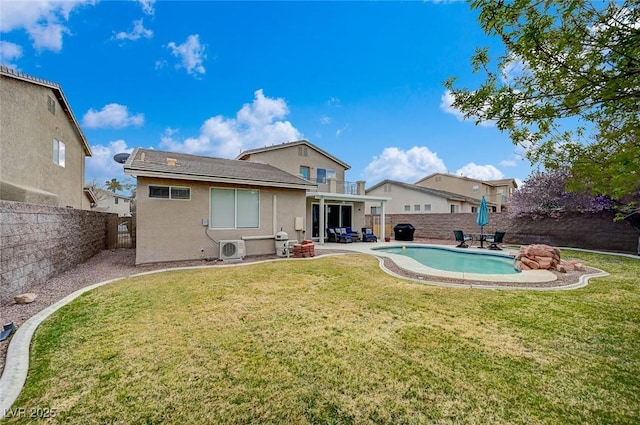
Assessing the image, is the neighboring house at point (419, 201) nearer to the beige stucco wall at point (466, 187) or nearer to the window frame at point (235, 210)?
the beige stucco wall at point (466, 187)

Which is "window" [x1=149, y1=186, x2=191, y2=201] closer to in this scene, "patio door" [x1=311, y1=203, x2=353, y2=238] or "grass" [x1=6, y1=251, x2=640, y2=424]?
"grass" [x1=6, y1=251, x2=640, y2=424]

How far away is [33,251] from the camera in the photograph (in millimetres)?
7328

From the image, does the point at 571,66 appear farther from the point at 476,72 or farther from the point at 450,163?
the point at 450,163

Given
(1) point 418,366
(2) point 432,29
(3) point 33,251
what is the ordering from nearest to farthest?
(1) point 418,366 → (3) point 33,251 → (2) point 432,29

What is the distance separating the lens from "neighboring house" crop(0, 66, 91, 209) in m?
12.1

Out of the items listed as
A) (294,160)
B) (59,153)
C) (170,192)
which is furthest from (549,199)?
(59,153)

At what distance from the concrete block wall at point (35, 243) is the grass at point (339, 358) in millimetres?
1463

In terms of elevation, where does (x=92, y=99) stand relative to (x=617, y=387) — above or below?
above

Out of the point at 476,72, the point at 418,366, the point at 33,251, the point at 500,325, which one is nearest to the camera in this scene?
the point at 418,366

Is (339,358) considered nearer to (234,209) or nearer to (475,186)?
(234,209)

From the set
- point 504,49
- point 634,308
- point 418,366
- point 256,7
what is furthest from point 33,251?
point 634,308

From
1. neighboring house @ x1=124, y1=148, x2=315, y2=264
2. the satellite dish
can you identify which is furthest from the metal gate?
the satellite dish

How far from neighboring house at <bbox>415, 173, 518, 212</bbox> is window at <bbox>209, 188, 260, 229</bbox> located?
32.1m

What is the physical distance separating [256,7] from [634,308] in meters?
17.2
